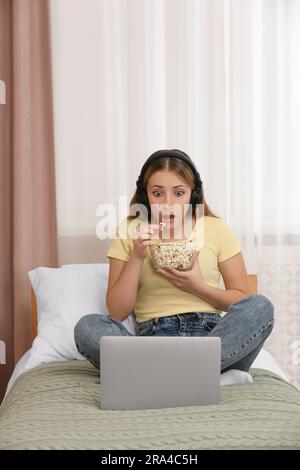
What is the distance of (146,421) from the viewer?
1477mm

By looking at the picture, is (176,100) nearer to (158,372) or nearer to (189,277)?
(189,277)

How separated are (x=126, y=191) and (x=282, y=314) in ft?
2.46

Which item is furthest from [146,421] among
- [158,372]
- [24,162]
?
[24,162]

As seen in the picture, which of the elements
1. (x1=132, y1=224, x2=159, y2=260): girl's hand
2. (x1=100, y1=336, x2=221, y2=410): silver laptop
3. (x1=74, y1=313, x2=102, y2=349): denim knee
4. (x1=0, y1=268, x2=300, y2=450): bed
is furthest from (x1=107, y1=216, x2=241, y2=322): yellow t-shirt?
(x1=100, y1=336, x2=221, y2=410): silver laptop

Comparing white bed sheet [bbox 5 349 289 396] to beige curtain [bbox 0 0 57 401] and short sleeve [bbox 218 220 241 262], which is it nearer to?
short sleeve [bbox 218 220 241 262]

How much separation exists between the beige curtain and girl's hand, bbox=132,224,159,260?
774mm

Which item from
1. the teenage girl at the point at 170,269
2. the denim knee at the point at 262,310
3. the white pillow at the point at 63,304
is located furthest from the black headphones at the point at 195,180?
the denim knee at the point at 262,310

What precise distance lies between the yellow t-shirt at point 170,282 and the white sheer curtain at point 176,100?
0.59 meters

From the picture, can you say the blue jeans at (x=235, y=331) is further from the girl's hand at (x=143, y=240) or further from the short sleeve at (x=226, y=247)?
the short sleeve at (x=226, y=247)

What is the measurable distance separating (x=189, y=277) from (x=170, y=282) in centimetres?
12

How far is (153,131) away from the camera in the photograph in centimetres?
281

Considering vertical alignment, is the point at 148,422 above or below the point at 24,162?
below

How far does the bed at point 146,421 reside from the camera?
1372 mm

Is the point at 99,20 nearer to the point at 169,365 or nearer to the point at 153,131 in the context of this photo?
the point at 153,131
